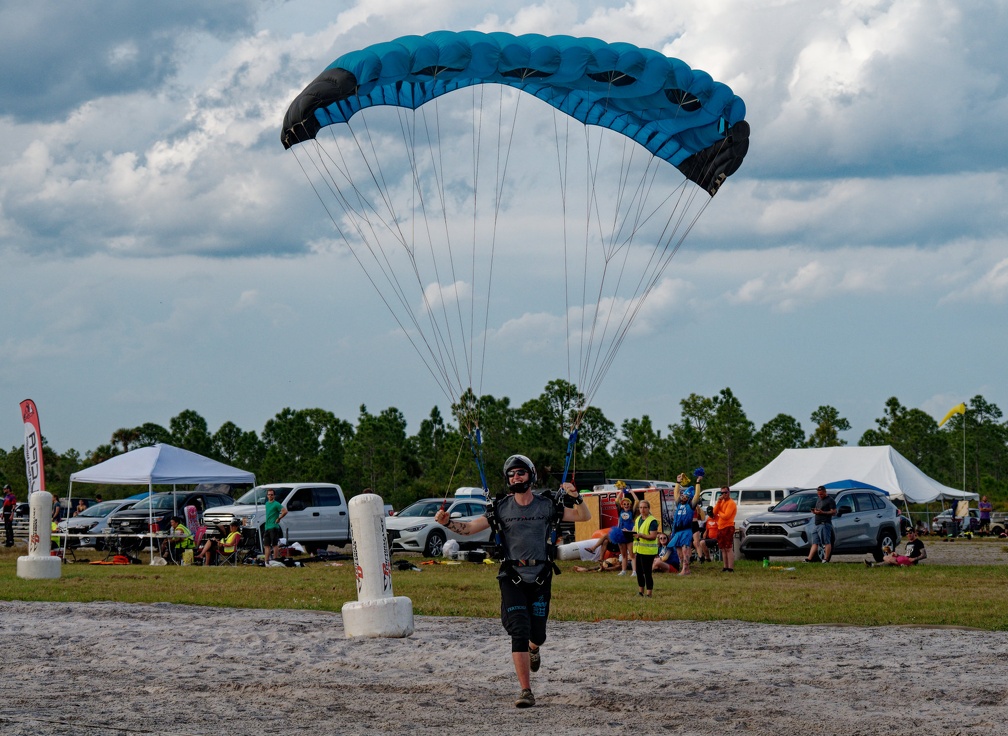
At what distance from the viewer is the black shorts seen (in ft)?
25.9

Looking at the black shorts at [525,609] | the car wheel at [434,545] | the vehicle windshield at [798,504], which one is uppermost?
the vehicle windshield at [798,504]

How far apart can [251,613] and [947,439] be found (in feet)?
271

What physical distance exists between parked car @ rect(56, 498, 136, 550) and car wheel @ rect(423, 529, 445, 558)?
8.60 metres

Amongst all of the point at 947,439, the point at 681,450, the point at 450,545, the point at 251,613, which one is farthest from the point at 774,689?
the point at 947,439

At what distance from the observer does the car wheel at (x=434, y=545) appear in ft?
87.6

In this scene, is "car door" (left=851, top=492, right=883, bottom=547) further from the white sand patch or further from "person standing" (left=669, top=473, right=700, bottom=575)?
the white sand patch

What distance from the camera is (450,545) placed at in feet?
84.0

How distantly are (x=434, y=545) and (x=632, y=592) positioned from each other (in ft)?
35.3

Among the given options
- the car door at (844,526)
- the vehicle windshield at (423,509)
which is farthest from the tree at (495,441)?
the car door at (844,526)

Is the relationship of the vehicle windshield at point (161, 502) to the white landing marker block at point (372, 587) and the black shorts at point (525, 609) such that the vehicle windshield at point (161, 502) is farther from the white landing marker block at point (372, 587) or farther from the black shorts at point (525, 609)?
the black shorts at point (525, 609)

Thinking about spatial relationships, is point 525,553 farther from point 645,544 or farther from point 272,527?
point 272,527

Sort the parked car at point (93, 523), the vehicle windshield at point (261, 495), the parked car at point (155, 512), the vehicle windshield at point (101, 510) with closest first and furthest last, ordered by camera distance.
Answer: the parked car at point (155, 512) → the vehicle windshield at point (261, 495) → the parked car at point (93, 523) → the vehicle windshield at point (101, 510)

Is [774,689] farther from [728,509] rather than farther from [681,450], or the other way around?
[681,450]

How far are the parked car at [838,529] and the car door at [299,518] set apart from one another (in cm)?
1001
